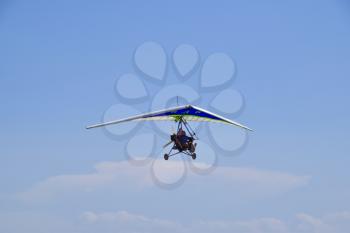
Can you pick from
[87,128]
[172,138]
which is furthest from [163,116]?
[87,128]

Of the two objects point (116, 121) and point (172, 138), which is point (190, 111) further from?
point (116, 121)

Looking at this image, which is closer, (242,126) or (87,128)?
(87,128)

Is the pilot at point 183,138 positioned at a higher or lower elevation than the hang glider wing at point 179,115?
lower

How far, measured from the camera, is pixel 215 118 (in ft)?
177

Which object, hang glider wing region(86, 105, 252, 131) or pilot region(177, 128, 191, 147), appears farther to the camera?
hang glider wing region(86, 105, 252, 131)

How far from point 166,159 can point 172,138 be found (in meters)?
1.98

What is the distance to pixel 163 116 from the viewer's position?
5272cm

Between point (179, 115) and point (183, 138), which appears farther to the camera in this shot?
point (179, 115)

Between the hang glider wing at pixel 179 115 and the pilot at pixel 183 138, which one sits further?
the hang glider wing at pixel 179 115

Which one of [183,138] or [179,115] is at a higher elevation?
[179,115]

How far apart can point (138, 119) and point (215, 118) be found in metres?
7.34

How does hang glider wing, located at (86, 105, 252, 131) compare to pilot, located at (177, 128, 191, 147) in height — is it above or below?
above

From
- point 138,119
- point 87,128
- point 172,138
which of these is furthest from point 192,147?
point 87,128

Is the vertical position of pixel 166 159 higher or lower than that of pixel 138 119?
lower
